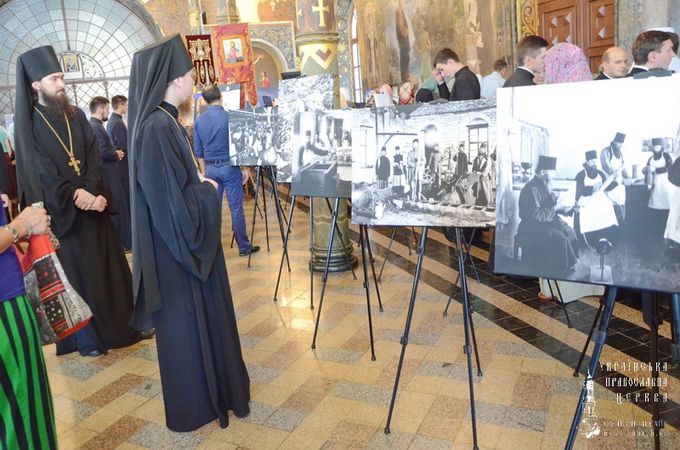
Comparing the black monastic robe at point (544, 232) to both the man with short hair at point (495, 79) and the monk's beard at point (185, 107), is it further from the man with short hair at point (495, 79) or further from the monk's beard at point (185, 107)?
the man with short hair at point (495, 79)

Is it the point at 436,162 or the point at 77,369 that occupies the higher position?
the point at 436,162

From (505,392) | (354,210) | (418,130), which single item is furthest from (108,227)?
(505,392)

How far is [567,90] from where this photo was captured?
187 cm

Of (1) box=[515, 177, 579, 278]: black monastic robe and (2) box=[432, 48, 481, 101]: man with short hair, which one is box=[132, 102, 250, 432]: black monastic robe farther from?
(2) box=[432, 48, 481, 101]: man with short hair

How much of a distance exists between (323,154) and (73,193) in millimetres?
1713

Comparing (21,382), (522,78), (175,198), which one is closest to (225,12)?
(522,78)

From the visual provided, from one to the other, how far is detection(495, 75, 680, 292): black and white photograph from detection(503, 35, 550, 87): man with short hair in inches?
91.5

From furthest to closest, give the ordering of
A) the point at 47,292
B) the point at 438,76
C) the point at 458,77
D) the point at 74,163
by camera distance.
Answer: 1. the point at 438,76
2. the point at 458,77
3. the point at 74,163
4. the point at 47,292

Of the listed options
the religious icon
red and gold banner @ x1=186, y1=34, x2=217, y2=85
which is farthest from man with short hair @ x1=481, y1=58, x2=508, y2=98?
red and gold banner @ x1=186, y1=34, x2=217, y2=85

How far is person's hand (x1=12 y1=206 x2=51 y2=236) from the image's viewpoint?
1.92 metres

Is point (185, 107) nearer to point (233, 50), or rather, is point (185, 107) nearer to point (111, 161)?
point (111, 161)

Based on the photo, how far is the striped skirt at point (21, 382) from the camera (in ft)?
5.97

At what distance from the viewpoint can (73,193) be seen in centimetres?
378

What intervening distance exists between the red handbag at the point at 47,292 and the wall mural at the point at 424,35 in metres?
8.52
